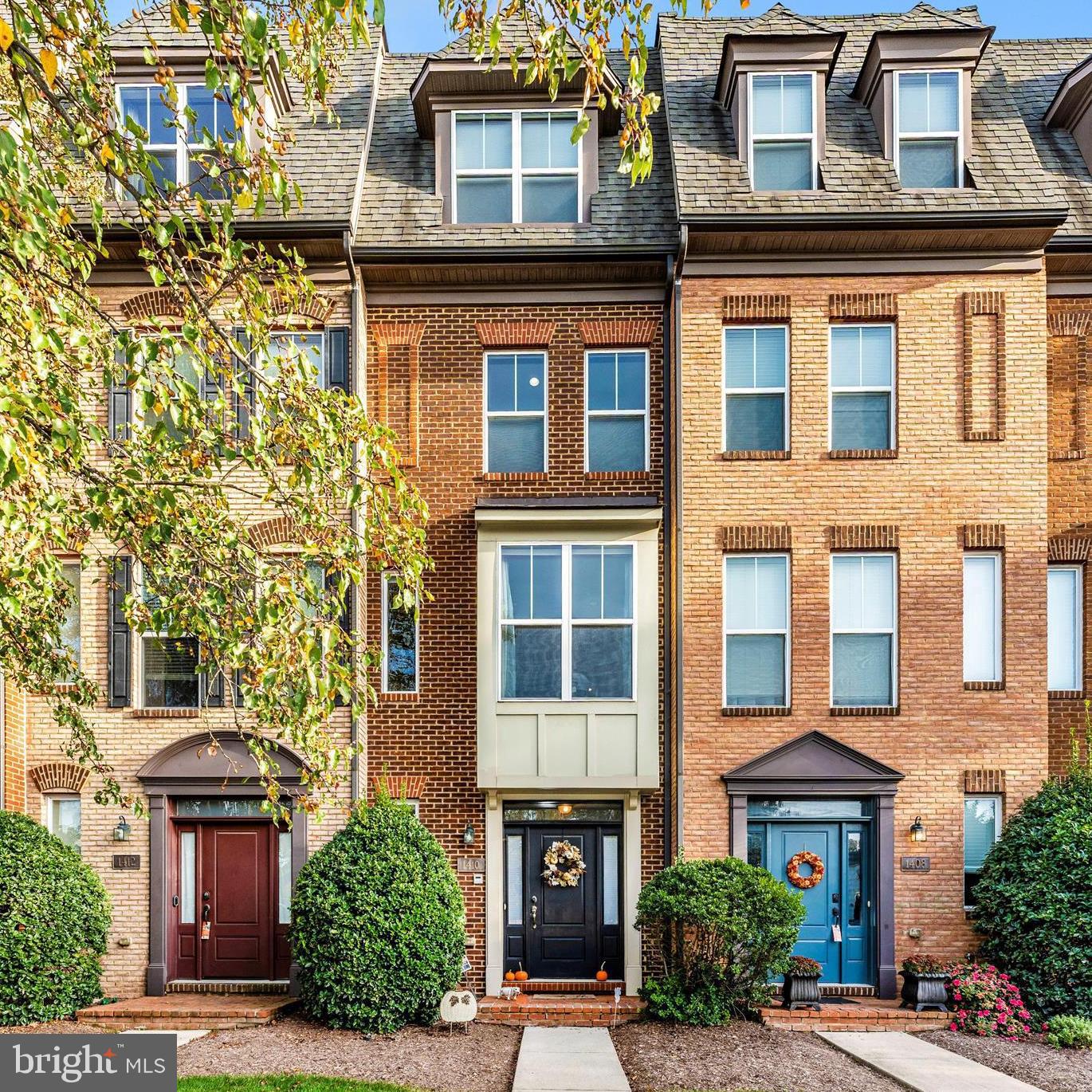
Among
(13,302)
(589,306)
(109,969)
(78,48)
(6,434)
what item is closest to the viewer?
(6,434)

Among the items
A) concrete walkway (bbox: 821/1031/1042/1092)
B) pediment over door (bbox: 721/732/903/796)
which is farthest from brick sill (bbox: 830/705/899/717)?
concrete walkway (bbox: 821/1031/1042/1092)

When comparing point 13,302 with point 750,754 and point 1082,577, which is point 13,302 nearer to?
point 750,754

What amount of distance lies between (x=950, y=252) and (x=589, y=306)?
15.6 ft

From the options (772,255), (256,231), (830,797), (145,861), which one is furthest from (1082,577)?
(145,861)

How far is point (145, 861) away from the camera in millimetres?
13094

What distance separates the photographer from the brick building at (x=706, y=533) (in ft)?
42.8

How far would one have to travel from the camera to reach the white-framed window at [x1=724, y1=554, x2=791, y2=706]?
13.4 m

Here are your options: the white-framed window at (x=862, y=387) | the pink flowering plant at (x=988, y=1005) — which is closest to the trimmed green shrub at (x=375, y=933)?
the pink flowering plant at (x=988, y=1005)

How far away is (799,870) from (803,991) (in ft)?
4.70

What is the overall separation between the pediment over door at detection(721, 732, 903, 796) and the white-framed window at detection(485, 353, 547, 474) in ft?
15.7

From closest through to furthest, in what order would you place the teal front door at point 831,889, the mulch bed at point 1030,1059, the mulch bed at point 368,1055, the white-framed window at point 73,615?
1. the mulch bed at point 368,1055
2. the mulch bed at point 1030,1059
3. the teal front door at point 831,889
4. the white-framed window at point 73,615

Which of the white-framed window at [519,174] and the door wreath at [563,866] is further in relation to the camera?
the white-framed window at [519,174]

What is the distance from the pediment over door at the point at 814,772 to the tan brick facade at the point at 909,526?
0.46ft

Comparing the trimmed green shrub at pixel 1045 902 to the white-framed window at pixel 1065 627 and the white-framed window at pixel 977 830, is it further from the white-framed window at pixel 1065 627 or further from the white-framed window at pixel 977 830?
the white-framed window at pixel 1065 627
